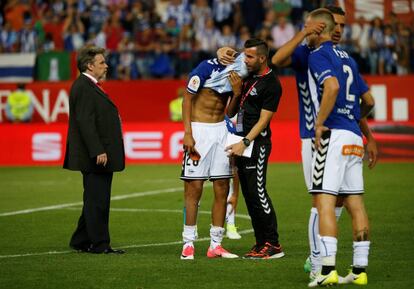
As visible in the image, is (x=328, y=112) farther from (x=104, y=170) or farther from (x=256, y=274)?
(x=104, y=170)

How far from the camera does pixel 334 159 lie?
9.55 metres

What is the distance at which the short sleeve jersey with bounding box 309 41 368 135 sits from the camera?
9.57 metres

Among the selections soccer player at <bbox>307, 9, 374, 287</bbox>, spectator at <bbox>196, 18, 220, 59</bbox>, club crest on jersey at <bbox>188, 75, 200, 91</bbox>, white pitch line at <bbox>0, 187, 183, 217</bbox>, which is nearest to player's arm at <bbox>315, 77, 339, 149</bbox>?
soccer player at <bbox>307, 9, 374, 287</bbox>

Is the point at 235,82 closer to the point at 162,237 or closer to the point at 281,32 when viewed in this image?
the point at 162,237

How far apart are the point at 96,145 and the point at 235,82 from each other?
176 centimetres

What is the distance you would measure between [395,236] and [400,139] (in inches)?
442

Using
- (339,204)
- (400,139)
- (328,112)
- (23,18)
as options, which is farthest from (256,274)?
(23,18)

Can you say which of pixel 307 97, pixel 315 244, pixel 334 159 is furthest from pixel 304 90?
pixel 315 244

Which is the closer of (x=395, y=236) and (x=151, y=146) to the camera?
(x=395, y=236)

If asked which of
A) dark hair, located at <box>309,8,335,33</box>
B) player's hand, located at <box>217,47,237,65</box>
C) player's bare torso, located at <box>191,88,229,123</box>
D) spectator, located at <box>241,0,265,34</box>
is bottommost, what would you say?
player's bare torso, located at <box>191,88,229,123</box>

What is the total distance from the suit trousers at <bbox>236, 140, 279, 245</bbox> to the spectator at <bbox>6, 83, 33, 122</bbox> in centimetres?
1658

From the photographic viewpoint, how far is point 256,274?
34.1 feet

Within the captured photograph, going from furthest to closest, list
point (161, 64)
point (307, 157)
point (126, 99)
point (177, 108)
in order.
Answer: point (126, 99), point (161, 64), point (177, 108), point (307, 157)

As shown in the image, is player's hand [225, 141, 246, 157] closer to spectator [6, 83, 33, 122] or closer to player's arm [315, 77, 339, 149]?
player's arm [315, 77, 339, 149]
